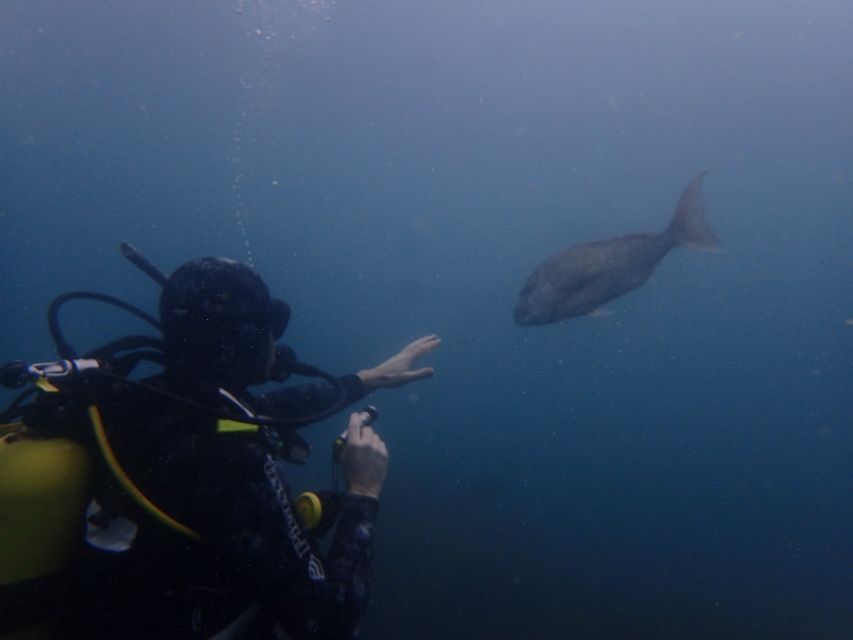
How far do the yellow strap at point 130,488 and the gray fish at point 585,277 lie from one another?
597 cm

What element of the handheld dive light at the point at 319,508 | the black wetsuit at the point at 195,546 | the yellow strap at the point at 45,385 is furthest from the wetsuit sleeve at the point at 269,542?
the yellow strap at the point at 45,385

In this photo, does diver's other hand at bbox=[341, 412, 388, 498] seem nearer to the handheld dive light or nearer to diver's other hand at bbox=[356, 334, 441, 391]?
the handheld dive light

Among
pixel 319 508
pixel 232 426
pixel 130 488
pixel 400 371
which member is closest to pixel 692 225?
pixel 400 371

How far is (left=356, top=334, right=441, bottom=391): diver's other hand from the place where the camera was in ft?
14.3

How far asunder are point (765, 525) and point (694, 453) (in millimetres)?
18479

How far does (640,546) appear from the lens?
15328 mm

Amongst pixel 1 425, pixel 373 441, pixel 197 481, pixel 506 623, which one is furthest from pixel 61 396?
pixel 506 623

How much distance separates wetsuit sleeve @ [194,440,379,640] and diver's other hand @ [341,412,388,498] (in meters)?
0.47

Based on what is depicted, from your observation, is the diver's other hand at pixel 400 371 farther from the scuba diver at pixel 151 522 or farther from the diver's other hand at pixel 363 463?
the scuba diver at pixel 151 522

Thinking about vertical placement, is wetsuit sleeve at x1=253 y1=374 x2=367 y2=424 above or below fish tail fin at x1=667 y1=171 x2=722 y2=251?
above

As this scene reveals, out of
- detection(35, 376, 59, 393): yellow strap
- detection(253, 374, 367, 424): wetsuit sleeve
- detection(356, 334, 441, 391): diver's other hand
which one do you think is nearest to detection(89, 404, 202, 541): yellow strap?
detection(35, 376, 59, 393): yellow strap

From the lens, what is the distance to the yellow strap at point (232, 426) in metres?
2.12

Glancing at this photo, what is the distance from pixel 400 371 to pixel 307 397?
0.78 metres

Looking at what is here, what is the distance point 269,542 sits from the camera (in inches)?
79.5
